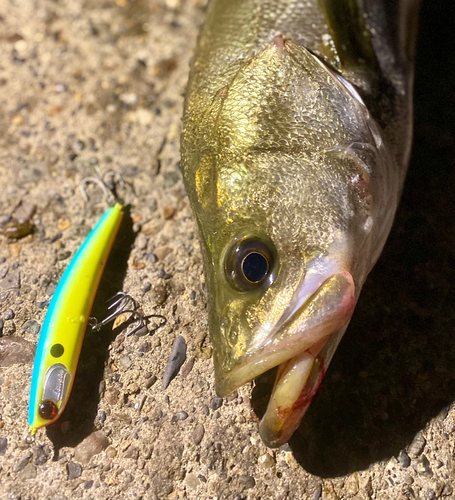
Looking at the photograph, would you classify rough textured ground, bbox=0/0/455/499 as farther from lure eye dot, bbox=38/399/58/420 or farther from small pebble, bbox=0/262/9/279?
lure eye dot, bbox=38/399/58/420

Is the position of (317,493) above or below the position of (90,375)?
below

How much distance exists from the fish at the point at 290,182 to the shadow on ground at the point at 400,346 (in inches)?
10.4

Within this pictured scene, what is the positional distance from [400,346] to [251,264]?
0.79 m

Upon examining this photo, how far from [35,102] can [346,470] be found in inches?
90.6

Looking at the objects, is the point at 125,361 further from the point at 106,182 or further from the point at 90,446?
the point at 106,182

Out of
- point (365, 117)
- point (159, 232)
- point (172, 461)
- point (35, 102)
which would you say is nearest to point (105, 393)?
point (172, 461)

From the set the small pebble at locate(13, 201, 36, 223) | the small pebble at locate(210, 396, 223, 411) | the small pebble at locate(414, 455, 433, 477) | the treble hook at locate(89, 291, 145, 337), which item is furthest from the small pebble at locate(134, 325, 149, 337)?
the small pebble at locate(414, 455, 433, 477)

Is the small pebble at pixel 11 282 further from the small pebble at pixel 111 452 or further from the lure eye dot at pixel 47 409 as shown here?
the small pebble at pixel 111 452

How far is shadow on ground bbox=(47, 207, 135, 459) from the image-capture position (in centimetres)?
181

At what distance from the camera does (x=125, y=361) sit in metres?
1.95

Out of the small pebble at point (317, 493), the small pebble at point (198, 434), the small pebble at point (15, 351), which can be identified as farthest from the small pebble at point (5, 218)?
the small pebble at point (317, 493)

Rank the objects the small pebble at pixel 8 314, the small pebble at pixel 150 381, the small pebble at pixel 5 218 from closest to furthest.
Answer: the small pebble at pixel 150 381, the small pebble at pixel 8 314, the small pebble at pixel 5 218

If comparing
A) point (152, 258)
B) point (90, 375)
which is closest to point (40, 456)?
point (90, 375)

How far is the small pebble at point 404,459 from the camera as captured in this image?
1762mm
